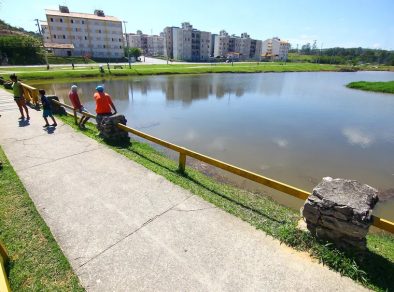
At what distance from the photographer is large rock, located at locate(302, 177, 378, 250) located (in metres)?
3.83

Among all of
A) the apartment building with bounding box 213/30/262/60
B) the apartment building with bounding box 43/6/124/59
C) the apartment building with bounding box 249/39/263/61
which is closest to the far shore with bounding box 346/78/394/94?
the apartment building with bounding box 43/6/124/59

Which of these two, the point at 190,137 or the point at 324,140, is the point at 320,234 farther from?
the point at 324,140

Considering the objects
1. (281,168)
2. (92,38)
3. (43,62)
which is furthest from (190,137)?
(92,38)

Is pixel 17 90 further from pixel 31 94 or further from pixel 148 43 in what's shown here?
pixel 148 43

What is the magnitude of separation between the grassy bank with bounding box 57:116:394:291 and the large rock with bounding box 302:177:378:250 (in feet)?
0.76

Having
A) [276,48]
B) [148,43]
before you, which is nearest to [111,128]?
[148,43]

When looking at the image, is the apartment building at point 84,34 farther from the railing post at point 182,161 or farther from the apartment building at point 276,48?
the apartment building at point 276,48

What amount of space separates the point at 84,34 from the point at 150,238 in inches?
3486

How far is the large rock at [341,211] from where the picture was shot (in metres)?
3.83

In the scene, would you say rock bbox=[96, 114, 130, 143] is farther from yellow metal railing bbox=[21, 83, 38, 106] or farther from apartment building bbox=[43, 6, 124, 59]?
apartment building bbox=[43, 6, 124, 59]

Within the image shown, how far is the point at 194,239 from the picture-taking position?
4484 millimetres

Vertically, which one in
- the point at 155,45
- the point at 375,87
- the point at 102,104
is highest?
the point at 155,45

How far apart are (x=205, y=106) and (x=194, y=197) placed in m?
17.2

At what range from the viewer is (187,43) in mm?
105500
